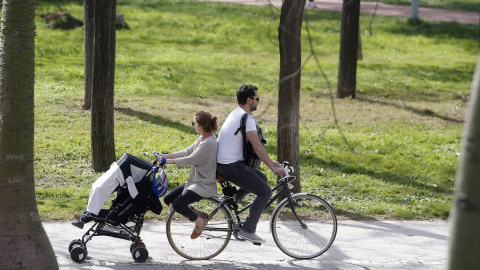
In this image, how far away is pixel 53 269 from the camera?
5738mm

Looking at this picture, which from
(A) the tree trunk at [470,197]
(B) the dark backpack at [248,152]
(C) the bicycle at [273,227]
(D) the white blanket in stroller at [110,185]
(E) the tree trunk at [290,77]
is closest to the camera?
(A) the tree trunk at [470,197]

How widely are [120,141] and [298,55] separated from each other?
4168 millimetres

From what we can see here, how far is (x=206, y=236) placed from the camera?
22.4ft

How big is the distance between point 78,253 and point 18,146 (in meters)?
1.28

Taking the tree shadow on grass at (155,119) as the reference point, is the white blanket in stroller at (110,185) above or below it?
above

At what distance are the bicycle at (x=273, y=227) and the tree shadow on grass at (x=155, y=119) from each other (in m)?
5.46

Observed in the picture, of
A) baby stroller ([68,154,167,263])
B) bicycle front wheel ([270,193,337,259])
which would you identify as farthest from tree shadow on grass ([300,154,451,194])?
baby stroller ([68,154,167,263])

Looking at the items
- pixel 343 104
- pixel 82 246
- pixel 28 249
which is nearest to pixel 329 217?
pixel 82 246

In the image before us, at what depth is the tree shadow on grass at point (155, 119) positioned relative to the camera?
12477 mm

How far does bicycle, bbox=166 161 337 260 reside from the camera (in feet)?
22.2

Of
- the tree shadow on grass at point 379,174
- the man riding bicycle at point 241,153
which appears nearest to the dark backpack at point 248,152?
the man riding bicycle at point 241,153

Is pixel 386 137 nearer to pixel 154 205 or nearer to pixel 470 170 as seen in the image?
pixel 154 205

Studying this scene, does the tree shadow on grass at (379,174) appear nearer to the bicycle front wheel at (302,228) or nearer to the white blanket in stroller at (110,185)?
the bicycle front wheel at (302,228)

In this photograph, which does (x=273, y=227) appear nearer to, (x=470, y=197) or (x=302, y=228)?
(x=302, y=228)
